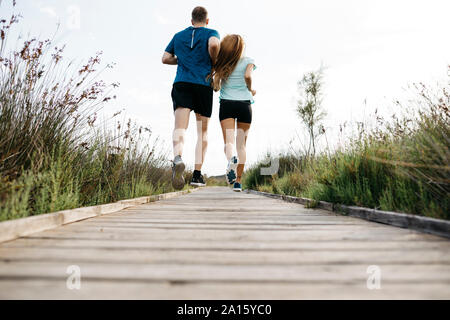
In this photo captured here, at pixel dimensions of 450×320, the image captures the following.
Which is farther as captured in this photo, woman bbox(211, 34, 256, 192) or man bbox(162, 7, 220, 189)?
woman bbox(211, 34, 256, 192)

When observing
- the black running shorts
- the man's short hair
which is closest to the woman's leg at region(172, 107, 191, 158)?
the black running shorts

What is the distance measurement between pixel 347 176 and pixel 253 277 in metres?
2.27

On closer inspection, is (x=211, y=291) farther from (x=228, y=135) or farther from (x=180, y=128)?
(x=228, y=135)

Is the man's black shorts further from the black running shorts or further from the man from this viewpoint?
the black running shorts

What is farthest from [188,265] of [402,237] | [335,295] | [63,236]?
[402,237]

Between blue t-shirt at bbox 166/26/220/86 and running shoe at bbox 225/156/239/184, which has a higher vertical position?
blue t-shirt at bbox 166/26/220/86

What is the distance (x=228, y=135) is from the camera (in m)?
4.92

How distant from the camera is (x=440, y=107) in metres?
2.83

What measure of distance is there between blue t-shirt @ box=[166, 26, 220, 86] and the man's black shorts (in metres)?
0.06

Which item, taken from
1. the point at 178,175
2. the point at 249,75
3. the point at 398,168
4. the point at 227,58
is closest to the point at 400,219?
the point at 398,168

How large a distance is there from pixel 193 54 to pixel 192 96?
53 cm

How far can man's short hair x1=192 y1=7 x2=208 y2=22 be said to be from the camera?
14.4ft
